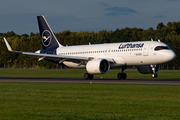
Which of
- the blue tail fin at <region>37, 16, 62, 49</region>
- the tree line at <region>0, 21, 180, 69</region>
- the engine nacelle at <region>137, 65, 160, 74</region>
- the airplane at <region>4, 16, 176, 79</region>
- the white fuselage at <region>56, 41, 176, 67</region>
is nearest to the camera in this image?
the white fuselage at <region>56, 41, 176, 67</region>

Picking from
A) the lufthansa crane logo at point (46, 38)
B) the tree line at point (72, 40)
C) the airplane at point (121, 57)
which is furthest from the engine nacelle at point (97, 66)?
the tree line at point (72, 40)

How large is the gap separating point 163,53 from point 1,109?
83.1ft

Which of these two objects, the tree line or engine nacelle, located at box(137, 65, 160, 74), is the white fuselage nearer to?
engine nacelle, located at box(137, 65, 160, 74)

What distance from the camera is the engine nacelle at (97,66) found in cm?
3626

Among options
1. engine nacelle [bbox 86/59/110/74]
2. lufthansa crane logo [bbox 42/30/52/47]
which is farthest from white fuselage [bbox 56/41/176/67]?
lufthansa crane logo [bbox 42/30/52/47]

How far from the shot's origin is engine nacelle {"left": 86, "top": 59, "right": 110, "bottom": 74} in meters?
36.3

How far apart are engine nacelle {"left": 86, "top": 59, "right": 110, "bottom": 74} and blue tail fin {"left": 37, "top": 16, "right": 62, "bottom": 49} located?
1173 centimetres

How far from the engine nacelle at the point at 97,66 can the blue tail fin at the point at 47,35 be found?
38.5ft

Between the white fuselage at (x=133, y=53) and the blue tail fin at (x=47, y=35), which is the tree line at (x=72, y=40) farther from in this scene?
the white fuselage at (x=133, y=53)

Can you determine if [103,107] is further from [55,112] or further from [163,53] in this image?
[163,53]

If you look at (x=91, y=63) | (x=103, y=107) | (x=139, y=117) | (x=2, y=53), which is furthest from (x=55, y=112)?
(x=2, y=53)

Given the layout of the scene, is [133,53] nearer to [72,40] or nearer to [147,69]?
[147,69]

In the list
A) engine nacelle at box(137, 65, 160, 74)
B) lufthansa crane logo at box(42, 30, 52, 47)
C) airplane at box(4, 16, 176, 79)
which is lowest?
engine nacelle at box(137, 65, 160, 74)

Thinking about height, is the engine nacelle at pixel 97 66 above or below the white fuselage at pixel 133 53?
→ below
